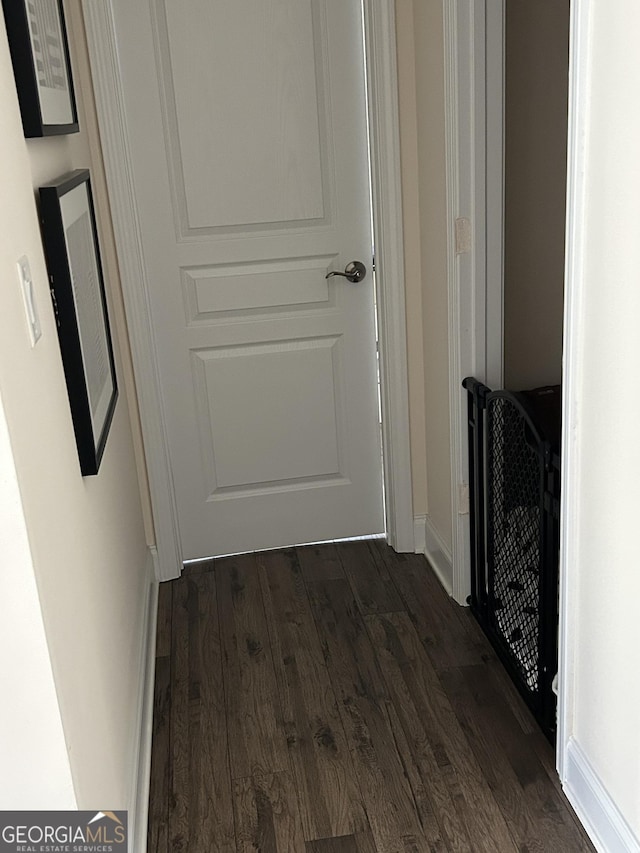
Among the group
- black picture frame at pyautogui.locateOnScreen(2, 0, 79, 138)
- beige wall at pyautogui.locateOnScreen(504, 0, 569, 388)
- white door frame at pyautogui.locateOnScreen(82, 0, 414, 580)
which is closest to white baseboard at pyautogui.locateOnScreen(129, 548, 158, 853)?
white door frame at pyautogui.locateOnScreen(82, 0, 414, 580)

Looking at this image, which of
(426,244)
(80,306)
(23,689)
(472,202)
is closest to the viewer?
(23,689)

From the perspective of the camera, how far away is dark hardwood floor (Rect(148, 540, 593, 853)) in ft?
6.53

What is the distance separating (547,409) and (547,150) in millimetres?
918

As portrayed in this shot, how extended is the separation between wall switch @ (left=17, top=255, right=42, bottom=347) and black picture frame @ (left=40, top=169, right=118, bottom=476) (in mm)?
231

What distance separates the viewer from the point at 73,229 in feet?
6.28

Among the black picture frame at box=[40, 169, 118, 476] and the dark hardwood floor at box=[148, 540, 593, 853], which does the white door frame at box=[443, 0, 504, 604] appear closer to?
the dark hardwood floor at box=[148, 540, 593, 853]

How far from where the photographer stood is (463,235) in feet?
8.24

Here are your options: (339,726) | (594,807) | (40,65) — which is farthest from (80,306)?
(594,807)

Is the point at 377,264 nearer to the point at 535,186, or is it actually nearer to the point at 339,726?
the point at 535,186

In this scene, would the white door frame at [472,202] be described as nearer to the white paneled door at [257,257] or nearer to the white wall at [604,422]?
the white paneled door at [257,257]

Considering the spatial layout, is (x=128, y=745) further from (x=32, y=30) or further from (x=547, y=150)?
(x=547, y=150)

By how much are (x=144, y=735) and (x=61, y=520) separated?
1.01 m

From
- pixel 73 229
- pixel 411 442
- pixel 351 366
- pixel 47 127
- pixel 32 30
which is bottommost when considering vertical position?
pixel 411 442

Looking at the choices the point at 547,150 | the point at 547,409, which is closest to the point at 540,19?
the point at 547,150
